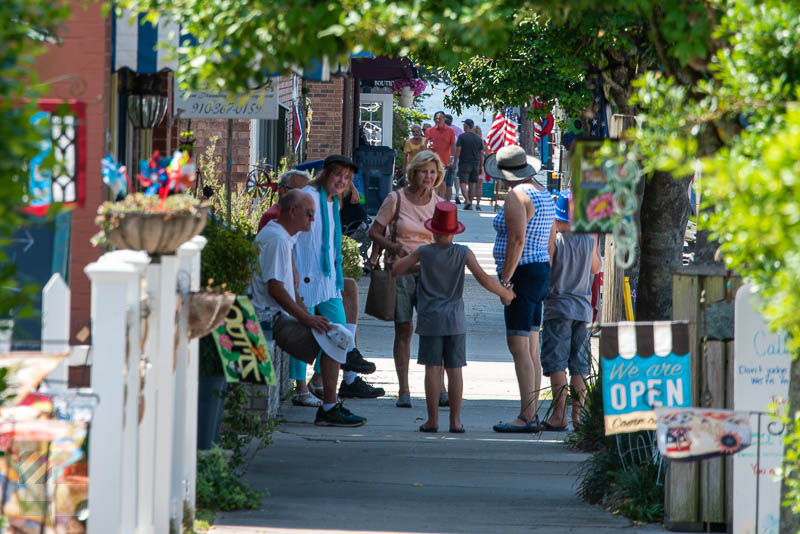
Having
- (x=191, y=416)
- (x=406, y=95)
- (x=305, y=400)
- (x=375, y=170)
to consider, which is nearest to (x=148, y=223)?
(x=191, y=416)

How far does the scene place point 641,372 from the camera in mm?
5273

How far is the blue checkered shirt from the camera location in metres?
8.25

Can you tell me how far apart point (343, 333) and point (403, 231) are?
1.37 metres

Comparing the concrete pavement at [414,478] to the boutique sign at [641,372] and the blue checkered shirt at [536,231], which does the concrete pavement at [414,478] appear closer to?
the boutique sign at [641,372]

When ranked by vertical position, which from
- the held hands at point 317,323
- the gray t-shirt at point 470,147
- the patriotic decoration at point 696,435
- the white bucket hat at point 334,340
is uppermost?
the gray t-shirt at point 470,147

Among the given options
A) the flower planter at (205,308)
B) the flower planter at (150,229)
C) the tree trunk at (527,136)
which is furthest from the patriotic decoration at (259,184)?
the tree trunk at (527,136)

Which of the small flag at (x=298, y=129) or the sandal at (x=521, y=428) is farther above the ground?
the small flag at (x=298, y=129)

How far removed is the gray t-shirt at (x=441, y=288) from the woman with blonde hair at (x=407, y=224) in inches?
31.2

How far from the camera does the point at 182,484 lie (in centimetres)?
516

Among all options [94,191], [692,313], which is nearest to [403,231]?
[94,191]

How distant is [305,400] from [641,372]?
426 cm

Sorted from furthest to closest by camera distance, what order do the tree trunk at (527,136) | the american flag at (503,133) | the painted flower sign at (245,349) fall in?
the tree trunk at (527,136), the american flag at (503,133), the painted flower sign at (245,349)

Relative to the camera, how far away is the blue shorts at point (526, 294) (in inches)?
324

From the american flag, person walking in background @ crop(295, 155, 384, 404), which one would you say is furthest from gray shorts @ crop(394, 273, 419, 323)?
the american flag
